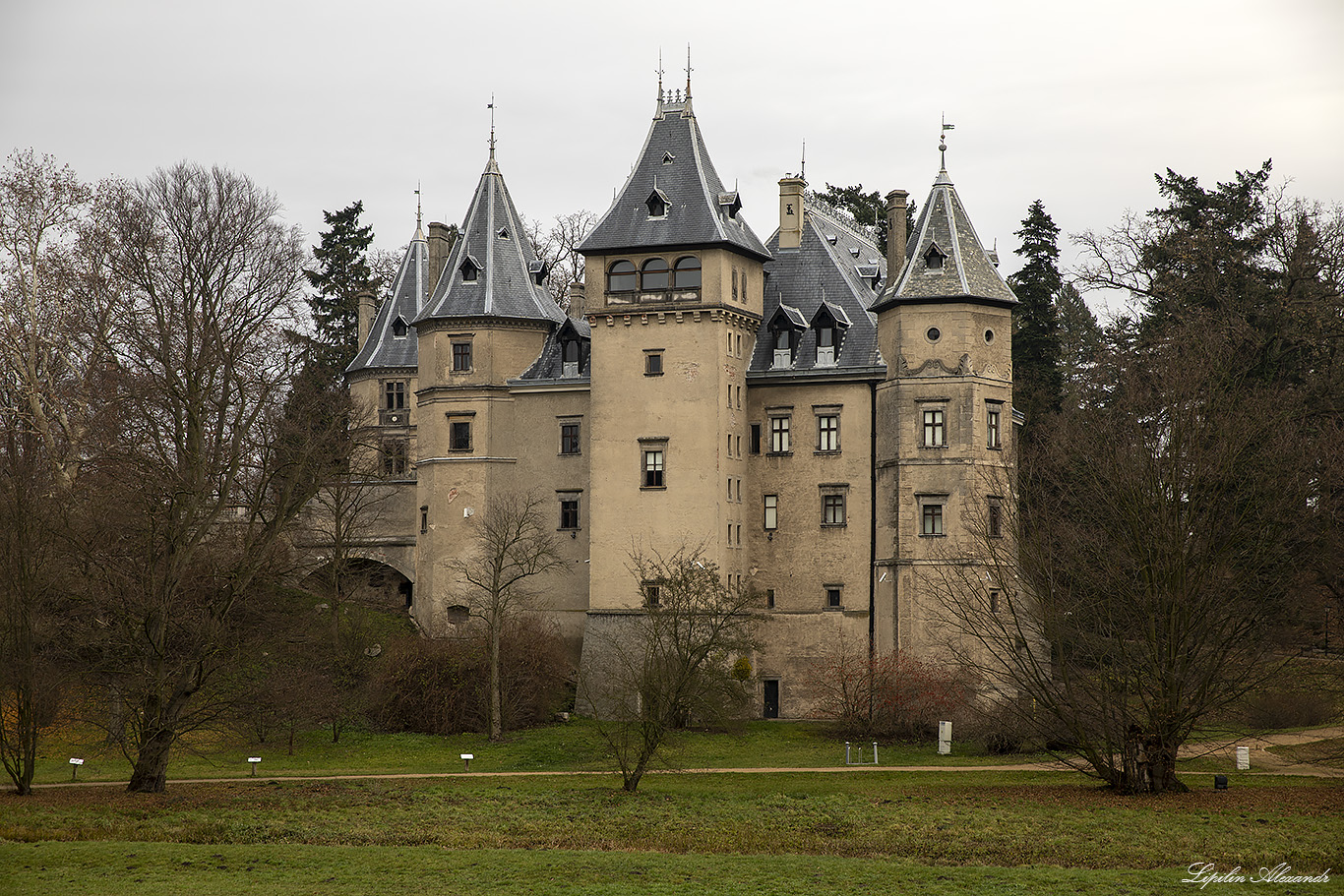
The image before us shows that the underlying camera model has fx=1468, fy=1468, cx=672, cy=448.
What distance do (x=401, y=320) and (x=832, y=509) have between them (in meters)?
21.3

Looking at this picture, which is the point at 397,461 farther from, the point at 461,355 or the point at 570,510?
the point at 570,510

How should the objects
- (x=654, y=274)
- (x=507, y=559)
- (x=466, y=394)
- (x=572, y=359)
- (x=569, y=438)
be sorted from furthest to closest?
Answer: 1. (x=466, y=394)
2. (x=572, y=359)
3. (x=569, y=438)
4. (x=507, y=559)
5. (x=654, y=274)

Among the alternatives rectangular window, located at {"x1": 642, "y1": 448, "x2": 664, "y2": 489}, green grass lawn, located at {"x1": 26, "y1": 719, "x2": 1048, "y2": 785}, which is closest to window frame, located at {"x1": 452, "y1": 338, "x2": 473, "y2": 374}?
rectangular window, located at {"x1": 642, "y1": 448, "x2": 664, "y2": 489}

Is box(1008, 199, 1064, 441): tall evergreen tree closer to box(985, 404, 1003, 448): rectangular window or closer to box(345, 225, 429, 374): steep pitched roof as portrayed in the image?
box(985, 404, 1003, 448): rectangular window

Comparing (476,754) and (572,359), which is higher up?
(572,359)

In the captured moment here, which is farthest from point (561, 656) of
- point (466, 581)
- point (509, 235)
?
point (509, 235)

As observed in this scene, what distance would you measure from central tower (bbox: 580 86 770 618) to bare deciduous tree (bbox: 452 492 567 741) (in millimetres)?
2503

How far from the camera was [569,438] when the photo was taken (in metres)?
50.2

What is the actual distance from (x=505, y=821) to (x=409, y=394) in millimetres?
33949

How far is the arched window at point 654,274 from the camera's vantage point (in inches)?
1857

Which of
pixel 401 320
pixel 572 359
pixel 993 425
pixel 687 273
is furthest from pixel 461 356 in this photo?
pixel 993 425

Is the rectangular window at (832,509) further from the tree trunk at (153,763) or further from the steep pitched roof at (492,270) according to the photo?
the tree trunk at (153,763)

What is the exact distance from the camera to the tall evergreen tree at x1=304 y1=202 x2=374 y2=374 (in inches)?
2731

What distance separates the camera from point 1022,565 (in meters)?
31.8
